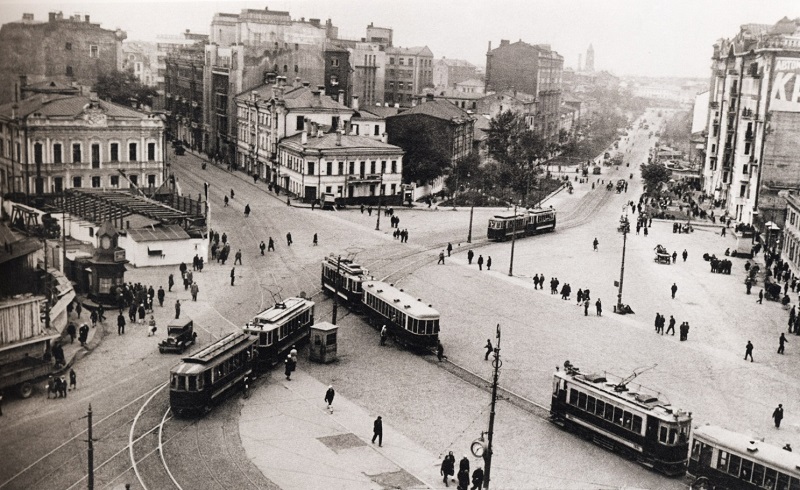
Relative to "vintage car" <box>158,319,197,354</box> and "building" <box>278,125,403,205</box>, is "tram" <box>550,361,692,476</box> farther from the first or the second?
"building" <box>278,125,403,205</box>

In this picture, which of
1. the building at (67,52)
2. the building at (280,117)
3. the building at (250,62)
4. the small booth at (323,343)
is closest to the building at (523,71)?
the building at (250,62)

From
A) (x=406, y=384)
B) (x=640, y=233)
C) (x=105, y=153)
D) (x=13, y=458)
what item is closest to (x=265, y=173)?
(x=105, y=153)

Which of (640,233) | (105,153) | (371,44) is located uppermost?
(371,44)

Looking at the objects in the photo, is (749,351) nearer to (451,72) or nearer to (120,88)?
(120,88)

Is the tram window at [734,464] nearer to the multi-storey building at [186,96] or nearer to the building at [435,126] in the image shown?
the building at [435,126]

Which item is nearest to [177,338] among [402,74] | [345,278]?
[345,278]

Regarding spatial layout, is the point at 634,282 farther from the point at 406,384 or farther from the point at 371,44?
the point at 371,44
